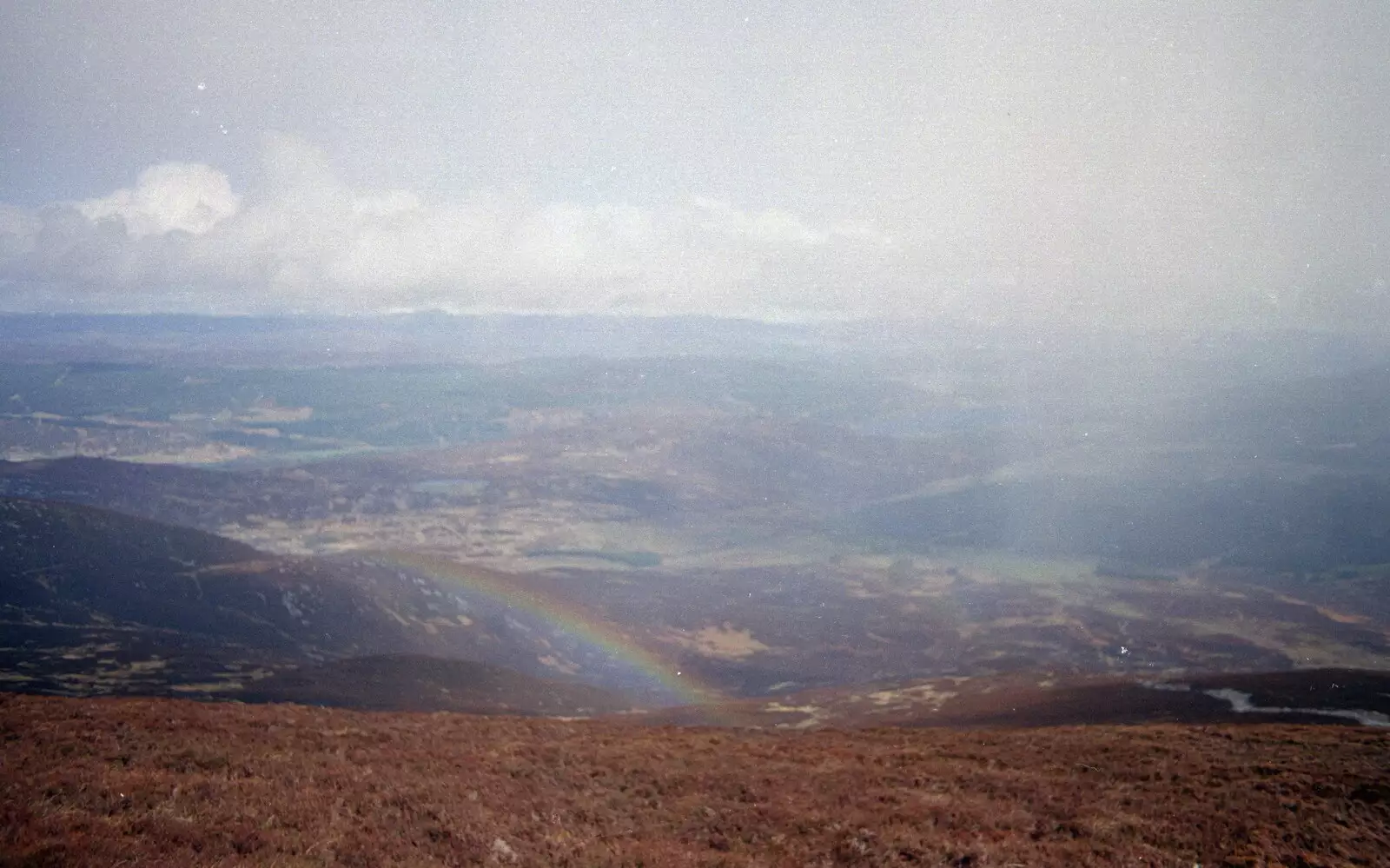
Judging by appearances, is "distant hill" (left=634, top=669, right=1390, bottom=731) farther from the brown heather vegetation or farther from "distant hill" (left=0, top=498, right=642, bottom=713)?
"distant hill" (left=0, top=498, right=642, bottom=713)

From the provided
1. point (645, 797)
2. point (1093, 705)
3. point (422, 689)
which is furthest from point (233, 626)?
point (645, 797)

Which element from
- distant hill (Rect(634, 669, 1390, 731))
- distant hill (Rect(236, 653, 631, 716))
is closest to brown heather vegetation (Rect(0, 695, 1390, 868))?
distant hill (Rect(634, 669, 1390, 731))

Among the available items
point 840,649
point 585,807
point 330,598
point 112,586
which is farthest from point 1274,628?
point 112,586

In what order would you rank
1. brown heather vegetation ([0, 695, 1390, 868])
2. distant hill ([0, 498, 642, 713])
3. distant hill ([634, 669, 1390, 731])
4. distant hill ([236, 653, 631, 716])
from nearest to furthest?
1. brown heather vegetation ([0, 695, 1390, 868])
2. distant hill ([634, 669, 1390, 731])
3. distant hill ([236, 653, 631, 716])
4. distant hill ([0, 498, 642, 713])

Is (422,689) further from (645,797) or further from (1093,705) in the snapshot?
(645,797)

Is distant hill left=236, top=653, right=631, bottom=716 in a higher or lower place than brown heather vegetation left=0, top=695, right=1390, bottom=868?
lower

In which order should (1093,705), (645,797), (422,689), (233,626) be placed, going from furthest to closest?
(233,626), (422,689), (1093,705), (645,797)

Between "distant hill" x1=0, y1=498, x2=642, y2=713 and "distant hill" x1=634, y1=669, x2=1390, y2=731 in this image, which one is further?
"distant hill" x1=0, y1=498, x2=642, y2=713

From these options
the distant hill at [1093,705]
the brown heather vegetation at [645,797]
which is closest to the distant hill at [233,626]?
the distant hill at [1093,705]

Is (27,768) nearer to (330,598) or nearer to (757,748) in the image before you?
(757,748)
